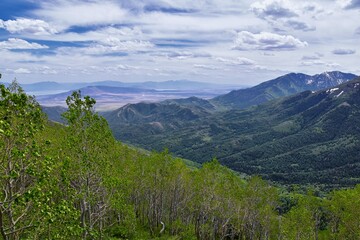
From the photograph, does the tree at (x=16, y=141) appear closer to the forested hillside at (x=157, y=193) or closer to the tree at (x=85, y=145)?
the tree at (x=85, y=145)

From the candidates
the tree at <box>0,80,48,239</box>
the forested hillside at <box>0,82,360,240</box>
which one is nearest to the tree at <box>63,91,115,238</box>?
the forested hillside at <box>0,82,360,240</box>

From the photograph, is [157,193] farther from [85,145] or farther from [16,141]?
[16,141]

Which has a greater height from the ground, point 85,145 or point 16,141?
point 16,141

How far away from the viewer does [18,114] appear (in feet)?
65.1

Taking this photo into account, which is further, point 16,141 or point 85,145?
point 85,145

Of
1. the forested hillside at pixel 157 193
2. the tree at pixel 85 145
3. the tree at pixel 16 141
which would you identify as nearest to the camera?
the tree at pixel 16 141

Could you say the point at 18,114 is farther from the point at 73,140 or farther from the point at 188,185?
the point at 188,185

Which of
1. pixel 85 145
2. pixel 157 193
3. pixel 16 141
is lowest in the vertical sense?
pixel 157 193

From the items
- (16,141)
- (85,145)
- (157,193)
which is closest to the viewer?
(16,141)


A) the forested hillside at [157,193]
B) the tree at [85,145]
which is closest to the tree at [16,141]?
the tree at [85,145]

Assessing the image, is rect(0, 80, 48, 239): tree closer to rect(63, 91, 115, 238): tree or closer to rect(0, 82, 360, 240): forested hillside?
rect(63, 91, 115, 238): tree

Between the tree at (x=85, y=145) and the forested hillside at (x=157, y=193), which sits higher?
the tree at (x=85, y=145)

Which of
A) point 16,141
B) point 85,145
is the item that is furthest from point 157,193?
point 16,141

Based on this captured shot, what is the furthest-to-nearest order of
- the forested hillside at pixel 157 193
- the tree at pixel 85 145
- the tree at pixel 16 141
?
the forested hillside at pixel 157 193, the tree at pixel 85 145, the tree at pixel 16 141
